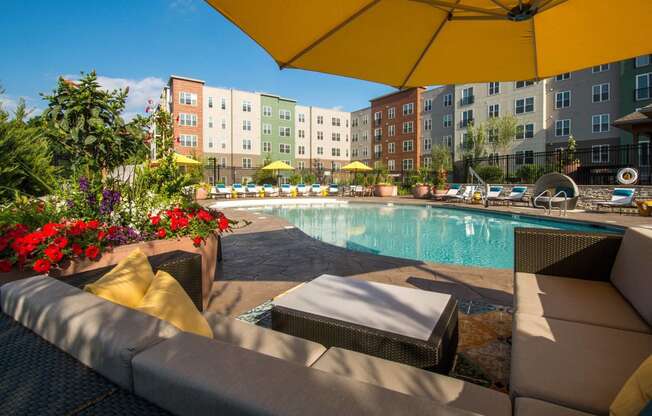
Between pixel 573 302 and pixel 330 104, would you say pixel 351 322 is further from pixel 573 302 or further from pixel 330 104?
pixel 330 104

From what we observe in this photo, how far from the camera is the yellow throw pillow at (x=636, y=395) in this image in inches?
33.5

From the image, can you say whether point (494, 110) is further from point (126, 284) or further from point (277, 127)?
point (126, 284)

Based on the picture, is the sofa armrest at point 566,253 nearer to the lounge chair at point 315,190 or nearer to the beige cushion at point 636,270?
the beige cushion at point 636,270

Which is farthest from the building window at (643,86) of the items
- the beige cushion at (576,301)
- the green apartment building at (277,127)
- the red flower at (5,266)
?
the green apartment building at (277,127)

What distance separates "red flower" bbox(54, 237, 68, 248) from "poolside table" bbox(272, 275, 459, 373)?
171cm

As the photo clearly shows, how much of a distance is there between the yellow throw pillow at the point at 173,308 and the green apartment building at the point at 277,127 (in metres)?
41.3

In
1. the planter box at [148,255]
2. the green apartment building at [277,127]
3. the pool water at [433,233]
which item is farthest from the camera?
the green apartment building at [277,127]

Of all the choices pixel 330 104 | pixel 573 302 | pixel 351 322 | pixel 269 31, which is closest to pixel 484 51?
pixel 269 31

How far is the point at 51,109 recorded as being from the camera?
630 centimetres

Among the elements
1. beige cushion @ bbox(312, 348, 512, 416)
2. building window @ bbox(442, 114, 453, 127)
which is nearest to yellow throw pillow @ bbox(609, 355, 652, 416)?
beige cushion @ bbox(312, 348, 512, 416)

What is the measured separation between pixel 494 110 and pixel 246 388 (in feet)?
115

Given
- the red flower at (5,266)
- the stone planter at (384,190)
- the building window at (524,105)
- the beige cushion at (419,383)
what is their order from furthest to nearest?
1. the building window at (524,105)
2. the stone planter at (384,190)
3. the red flower at (5,266)
4. the beige cushion at (419,383)

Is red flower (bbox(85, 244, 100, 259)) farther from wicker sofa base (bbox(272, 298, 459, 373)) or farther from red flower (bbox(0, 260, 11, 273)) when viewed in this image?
wicker sofa base (bbox(272, 298, 459, 373))

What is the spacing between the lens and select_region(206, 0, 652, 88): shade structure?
283cm
